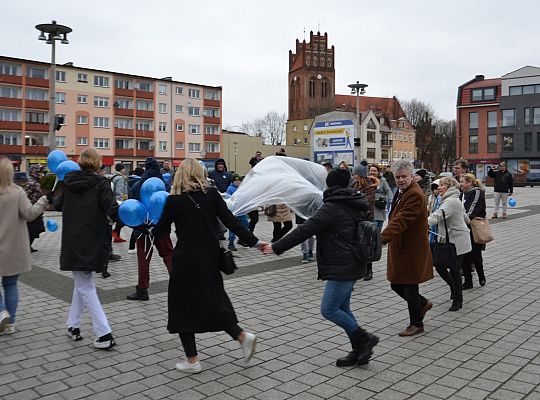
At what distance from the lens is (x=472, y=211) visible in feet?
27.9

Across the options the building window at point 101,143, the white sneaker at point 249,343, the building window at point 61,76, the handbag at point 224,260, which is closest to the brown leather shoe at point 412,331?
the white sneaker at point 249,343

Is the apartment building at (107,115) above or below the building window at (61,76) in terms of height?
below

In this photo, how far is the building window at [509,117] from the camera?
73188mm

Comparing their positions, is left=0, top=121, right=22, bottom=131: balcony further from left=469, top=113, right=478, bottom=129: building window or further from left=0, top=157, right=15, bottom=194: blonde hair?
left=0, top=157, right=15, bottom=194: blonde hair

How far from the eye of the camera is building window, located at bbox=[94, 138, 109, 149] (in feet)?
236

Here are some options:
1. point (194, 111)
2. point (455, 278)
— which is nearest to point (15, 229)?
point (455, 278)

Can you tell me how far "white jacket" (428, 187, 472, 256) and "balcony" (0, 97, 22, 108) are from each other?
2659 inches

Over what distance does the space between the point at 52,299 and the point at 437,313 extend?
17.2 ft

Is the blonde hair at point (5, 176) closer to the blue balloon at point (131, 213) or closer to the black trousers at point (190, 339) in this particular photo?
the blue balloon at point (131, 213)

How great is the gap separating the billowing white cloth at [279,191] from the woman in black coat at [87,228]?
3923 mm

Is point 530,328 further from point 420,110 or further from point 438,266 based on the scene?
point 420,110

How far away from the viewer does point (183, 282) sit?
470cm

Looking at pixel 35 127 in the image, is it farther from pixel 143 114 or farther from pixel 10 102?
pixel 143 114

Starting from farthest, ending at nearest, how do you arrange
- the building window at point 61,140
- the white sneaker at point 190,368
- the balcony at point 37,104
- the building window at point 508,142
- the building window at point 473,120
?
the building window at point 473,120, the building window at point 508,142, the building window at point 61,140, the balcony at point 37,104, the white sneaker at point 190,368
